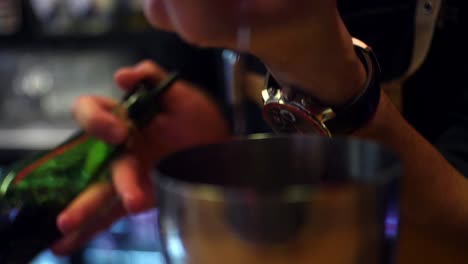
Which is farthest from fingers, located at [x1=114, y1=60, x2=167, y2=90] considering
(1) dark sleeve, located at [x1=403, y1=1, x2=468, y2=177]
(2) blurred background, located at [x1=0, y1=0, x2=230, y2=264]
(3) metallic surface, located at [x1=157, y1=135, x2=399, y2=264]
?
(2) blurred background, located at [x1=0, y1=0, x2=230, y2=264]

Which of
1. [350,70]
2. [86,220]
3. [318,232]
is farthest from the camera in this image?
[86,220]

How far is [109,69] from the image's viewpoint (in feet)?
4.44

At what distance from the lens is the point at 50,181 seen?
595mm

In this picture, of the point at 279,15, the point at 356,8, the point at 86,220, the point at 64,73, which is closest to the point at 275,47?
the point at 279,15

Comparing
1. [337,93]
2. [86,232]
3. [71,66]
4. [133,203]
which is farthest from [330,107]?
[71,66]

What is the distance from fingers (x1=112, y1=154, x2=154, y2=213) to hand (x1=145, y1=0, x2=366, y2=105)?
22 cm

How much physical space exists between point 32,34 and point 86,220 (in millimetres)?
963

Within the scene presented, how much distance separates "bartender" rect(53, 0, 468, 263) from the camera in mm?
221

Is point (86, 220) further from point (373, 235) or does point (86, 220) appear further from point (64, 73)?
point (64, 73)

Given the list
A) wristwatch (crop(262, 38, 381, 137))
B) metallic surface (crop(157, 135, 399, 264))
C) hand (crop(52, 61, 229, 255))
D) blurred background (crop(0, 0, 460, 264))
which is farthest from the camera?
blurred background (crop(0, 0, 460, 264))

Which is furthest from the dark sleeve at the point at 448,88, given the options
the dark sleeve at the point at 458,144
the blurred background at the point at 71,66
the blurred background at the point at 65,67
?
the blurred background at the point at 65,67

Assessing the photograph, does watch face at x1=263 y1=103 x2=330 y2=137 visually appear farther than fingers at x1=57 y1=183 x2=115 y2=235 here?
No

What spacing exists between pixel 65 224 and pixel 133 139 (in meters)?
0.12

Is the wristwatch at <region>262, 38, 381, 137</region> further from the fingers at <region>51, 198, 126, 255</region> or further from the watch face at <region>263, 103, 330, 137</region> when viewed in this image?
the fingers at <region>51, 198, 126, 255</region>
